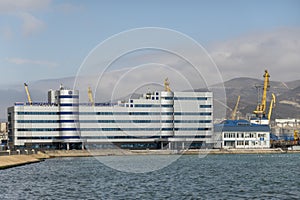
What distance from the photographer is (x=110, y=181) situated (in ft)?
246

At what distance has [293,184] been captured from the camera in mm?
67375

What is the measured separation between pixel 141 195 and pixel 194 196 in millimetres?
5099

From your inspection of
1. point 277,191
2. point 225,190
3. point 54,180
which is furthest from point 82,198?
point 54,180

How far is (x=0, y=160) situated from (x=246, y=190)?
6889 cm

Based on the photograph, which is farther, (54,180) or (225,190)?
(54,180)

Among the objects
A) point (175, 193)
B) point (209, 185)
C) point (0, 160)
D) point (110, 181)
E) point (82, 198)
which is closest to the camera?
point (82, 198)

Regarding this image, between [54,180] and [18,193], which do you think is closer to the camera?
[18,193]

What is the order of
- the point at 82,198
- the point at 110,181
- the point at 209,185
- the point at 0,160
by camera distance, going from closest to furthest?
the point at 82,198 → the point at 209,185 → the point at 110,181 → the point at 0,160

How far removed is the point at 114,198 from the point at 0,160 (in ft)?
224

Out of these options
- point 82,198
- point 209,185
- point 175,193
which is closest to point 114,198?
point 82,198

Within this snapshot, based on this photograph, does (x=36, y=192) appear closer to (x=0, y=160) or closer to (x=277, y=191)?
(x=277, y=191)

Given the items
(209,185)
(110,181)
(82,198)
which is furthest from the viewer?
(110,181)

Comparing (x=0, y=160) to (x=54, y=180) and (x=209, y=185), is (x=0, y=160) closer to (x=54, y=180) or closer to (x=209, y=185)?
(x=54, y=180)

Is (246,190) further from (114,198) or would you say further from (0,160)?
(0,160)
